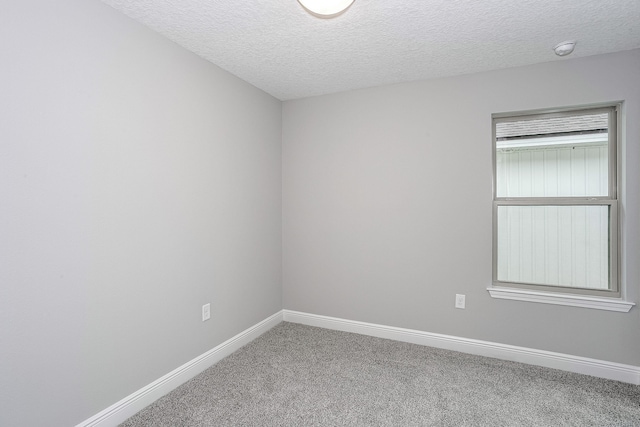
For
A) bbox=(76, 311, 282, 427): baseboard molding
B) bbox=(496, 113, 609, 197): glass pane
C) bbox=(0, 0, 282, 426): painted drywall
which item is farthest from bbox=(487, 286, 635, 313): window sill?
bbox=(0, 0, 282, 426): painted drywall

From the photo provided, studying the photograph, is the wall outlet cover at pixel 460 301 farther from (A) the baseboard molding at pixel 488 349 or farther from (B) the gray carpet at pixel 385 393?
(B) the gray carpet at pixel 385 393

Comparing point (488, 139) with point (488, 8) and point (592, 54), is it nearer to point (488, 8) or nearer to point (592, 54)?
point (592, 54)

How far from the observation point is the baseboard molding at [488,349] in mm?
2301

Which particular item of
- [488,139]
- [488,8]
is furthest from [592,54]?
[488,8]

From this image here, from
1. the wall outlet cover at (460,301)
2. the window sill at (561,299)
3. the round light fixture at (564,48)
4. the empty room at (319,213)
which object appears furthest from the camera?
the wall outlet cover at (460,301)

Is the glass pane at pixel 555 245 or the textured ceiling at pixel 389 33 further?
the glass pane at pixel 555 245

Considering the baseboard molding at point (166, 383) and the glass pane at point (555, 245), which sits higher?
the glass pane at point (555, 245)

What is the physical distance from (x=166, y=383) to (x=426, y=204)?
8.24 feet

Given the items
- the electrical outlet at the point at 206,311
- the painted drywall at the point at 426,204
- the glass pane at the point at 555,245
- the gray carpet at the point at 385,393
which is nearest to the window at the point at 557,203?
the glass pane at the point at 555,245

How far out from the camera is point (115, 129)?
1.81 m

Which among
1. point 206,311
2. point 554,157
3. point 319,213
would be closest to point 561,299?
point 554,157

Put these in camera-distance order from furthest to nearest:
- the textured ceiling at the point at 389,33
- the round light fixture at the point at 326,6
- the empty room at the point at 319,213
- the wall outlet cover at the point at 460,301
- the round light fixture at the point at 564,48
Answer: the wall outlet cover at the point at 460,301
the round light fixture at the point at 564,48
the textured ceiling at the point at 389,33
the empty room at the point at 319,213
the round light fixture at the point at 326,6

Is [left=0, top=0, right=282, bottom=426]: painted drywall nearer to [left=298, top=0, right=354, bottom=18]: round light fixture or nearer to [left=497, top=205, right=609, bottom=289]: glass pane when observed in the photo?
[left=298, top=0, right=354, bottom=18]: round light fixture

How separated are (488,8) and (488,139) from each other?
1.12 meters
